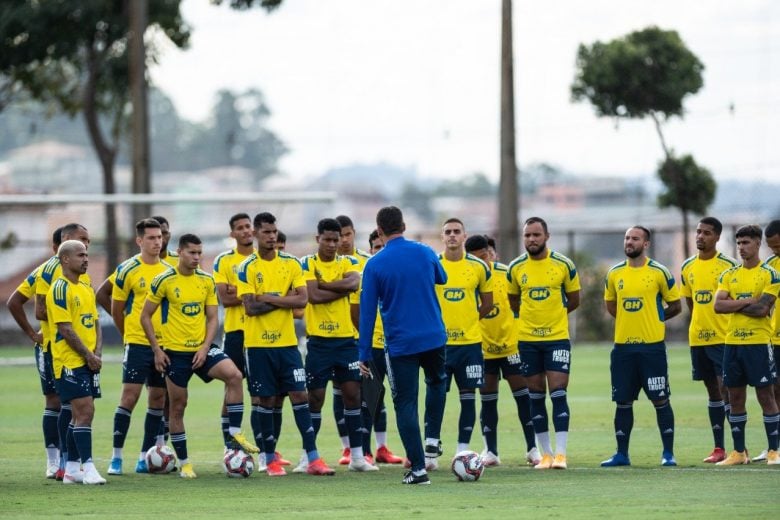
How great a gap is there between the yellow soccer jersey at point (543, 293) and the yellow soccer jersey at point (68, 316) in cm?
437

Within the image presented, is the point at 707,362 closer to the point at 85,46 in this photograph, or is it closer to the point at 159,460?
the point at 159,460

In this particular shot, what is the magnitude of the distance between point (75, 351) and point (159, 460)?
5.29 feet

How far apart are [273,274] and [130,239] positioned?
70.7ft

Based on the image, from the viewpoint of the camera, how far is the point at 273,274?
14.0 m

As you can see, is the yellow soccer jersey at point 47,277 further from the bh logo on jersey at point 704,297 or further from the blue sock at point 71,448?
the bh logo on jersey at point 704,297

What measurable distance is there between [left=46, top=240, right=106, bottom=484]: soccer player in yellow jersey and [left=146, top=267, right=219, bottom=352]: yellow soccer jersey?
0.82 metres

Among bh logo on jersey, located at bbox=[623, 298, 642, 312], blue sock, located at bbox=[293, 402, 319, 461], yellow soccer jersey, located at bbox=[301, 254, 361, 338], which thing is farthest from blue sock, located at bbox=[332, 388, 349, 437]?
bh logo on jersey, located at bbox=[623, 298, 642, 312]

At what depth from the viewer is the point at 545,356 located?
47.8 ft

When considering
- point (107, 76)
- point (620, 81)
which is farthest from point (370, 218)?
point (620, 81)

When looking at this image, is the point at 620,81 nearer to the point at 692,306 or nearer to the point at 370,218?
the point at 692,306

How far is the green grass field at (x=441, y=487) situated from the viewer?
10914 millimetres

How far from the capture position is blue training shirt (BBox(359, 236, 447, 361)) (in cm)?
1258

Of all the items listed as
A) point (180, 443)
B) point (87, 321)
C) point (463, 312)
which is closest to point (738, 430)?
point (463, 312)

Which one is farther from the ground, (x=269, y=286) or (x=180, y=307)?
(x=269, y=286)
